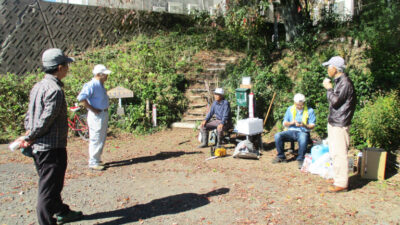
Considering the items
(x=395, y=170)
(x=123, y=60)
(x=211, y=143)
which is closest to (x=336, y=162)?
(x=395, y=170)

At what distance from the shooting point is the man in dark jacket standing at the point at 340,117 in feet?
15.4

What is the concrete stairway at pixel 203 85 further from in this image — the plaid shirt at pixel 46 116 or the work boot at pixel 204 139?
the plaid shirt at pixel 46 116

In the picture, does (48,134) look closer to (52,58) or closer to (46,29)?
(52,58)

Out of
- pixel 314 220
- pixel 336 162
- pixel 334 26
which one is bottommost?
pixel 314 220

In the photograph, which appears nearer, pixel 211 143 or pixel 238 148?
pixel 238 148

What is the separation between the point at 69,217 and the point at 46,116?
4.55 ft

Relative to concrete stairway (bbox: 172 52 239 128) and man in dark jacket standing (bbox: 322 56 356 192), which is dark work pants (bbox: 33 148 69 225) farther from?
concrete stairway (bbox: 172 52 239 128)

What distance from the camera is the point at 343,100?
Result: 468cm

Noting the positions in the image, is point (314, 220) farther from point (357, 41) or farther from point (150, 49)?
point (150, 49)

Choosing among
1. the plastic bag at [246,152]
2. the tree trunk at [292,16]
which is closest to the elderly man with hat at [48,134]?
the plastic bag at [246,152]

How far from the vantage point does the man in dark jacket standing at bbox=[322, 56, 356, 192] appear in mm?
4688

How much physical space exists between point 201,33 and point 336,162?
1110 cm

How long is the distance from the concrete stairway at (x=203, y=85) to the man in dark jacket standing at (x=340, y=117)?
5.39m

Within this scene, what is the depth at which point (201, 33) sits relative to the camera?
14820 mm
